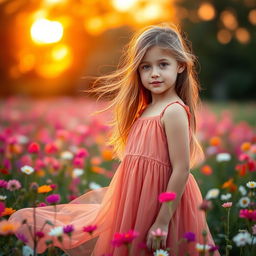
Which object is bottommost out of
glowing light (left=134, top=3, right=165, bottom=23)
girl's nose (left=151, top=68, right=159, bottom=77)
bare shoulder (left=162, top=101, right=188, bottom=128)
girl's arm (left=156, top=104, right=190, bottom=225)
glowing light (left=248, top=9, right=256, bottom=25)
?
girl's arm (left=156, top=104, right=190, bottom=225)

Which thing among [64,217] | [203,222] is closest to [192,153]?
[203,222]

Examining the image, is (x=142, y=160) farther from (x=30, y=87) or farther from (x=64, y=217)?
(x=30, y=87)

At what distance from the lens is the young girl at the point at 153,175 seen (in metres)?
2.04

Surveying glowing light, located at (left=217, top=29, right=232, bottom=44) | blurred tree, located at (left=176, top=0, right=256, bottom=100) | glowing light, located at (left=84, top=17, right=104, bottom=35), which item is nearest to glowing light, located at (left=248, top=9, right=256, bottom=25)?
blurred tree, located at (left=176, top=0, right=256, bottom=100)

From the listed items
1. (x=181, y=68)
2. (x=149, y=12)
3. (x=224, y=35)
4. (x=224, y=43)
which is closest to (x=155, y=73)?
(x=181, y=68)

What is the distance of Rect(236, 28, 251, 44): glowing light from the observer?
29.4 metres

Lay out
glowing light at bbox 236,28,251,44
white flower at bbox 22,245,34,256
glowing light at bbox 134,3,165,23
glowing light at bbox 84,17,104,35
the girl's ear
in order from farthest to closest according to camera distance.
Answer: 1. glowing light at bbox 236,28,251,44
2. glowing light at bbox 84,17,104,35
3. glowing light at bbox 134,3,165,23
4. the girl's ear
5. white flower at bbox 22,245,34,256

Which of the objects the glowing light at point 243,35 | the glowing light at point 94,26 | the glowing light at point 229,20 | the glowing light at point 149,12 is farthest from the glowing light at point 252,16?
the glowing light at point 94,26

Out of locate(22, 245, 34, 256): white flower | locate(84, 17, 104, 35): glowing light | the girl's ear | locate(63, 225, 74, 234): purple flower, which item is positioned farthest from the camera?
locate(84, 17, 104, 35): glowing light

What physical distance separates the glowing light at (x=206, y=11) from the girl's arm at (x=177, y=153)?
29.7 m

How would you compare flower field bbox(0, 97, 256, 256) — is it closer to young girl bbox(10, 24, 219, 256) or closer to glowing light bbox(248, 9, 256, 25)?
young girl bbox(10, 24, 219, 256)

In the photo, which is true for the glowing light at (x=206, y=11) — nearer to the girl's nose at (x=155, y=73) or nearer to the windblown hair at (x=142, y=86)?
the windblown hair at (x=142, y=86)

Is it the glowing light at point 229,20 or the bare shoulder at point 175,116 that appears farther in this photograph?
the glowing light at point 229,20

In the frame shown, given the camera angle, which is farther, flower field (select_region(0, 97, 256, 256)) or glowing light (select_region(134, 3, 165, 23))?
glowing light (select_region(134, 3, 165, 23))
